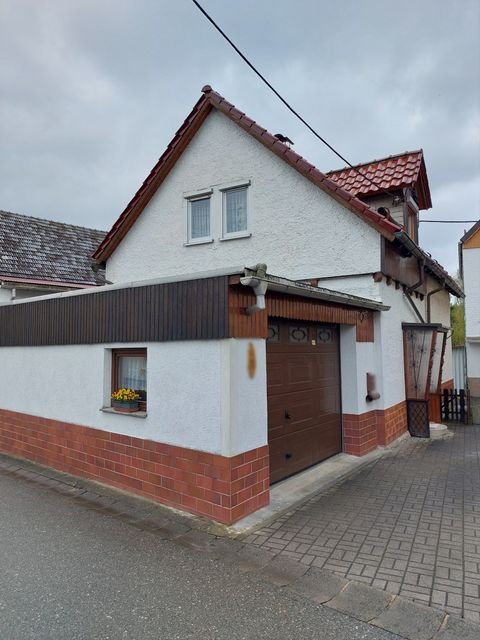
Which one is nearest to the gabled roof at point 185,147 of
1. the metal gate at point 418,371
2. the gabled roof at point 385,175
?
the gabled roof at point 385,175

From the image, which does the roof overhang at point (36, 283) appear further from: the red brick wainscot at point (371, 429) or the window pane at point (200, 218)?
the red brick wainscot at point (371, 429)

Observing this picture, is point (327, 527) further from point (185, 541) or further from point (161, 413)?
point (161, 413)

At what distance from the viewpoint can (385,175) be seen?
10.0 meters

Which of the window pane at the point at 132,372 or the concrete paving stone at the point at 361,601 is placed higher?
the window pane at the point at 132,372

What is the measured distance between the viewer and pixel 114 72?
A: 288 inches

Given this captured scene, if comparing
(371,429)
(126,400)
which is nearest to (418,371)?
(371,429)

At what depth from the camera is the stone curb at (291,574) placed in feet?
9.89

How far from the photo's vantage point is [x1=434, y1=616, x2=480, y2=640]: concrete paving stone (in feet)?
9.46

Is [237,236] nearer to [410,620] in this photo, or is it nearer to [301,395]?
[301,395]

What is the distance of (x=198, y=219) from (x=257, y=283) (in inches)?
250

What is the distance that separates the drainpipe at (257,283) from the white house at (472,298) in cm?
1209

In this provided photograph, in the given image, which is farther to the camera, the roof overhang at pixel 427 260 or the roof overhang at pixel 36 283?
the roof overhang at pixel 36 283

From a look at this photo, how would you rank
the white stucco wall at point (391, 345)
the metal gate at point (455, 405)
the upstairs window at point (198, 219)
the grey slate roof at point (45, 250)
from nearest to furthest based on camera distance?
the white stucco wall at point (391, 345) < the upstairs window at point (198, 219) < the metal gate at point (455, 405) < the grey slate roof at point (45, 250)

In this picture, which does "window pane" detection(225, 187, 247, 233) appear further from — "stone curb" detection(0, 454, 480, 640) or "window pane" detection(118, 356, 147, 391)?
"stone curb" detection(0, 454, 480, 640)
